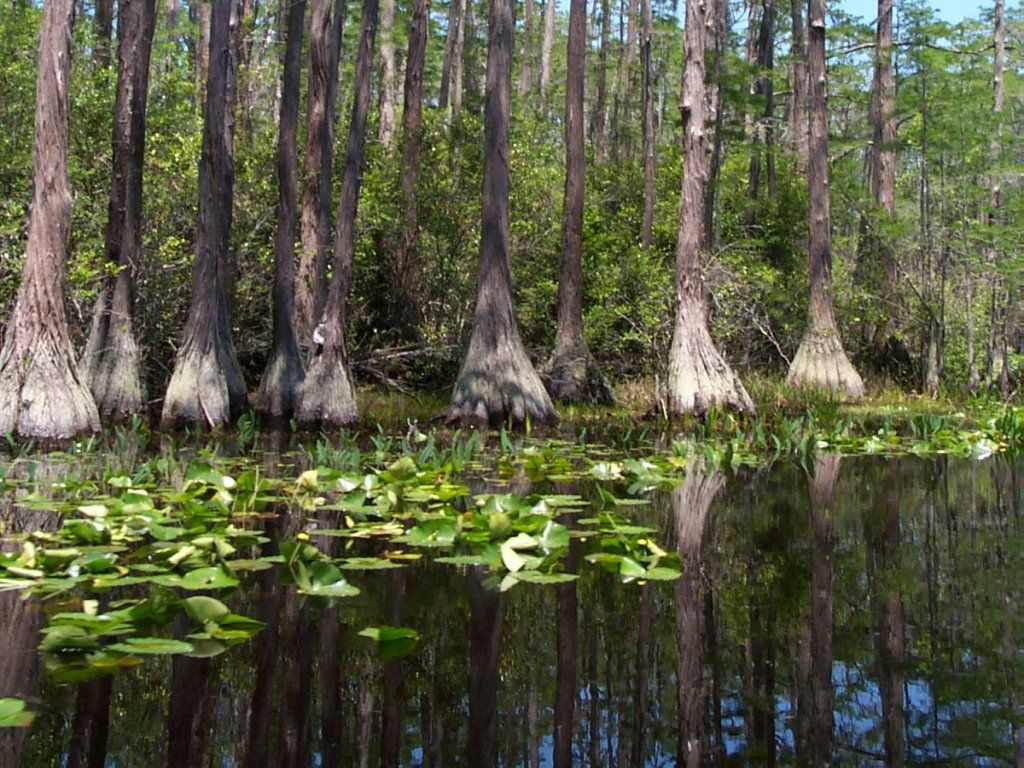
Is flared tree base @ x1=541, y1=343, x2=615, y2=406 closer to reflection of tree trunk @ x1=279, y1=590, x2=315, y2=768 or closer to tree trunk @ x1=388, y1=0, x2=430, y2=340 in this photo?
tree trunk @ x1=388, y1=0, x2=430, y2=340

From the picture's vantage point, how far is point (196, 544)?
11.3 feet

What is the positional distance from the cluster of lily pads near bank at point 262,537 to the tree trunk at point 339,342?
4.50 metres

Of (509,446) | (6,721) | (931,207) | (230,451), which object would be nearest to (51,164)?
(230,451)

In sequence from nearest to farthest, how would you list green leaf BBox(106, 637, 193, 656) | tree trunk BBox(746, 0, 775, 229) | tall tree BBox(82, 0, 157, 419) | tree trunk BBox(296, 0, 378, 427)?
green leaf BBox(106, 637, 193, 656) → tall tree BBox(82, 0, 157, 419) → tree trunk BBox(296, 0, 378, 427) → tree trunk BBox(746, 0, 775, 229)

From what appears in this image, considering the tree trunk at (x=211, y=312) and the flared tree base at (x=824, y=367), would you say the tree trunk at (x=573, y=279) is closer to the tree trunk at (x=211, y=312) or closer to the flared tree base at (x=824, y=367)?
the flared tree base at (x=824, y=367)

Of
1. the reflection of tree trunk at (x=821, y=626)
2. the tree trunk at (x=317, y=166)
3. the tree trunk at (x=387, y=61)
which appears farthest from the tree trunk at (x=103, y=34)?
Result: the reflection of tree trunk at (x=821, y=626)

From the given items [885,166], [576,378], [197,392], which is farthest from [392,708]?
[885,166]

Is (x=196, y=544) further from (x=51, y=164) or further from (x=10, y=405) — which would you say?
(x=51, y=164)

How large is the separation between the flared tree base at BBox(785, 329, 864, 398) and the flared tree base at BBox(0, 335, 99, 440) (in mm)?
10392

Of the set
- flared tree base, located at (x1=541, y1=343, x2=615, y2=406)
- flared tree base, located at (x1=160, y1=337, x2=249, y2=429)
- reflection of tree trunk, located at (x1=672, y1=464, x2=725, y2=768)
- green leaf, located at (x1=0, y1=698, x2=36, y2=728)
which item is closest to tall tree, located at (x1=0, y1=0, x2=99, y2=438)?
flared tree base, located at (x1=160, y1=337, x2=249, y2=429)

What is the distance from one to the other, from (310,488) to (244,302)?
36.0 ft

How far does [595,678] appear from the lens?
223 centimetres

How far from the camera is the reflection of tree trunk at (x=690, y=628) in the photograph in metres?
1.89

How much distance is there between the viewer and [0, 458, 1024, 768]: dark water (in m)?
1.83
